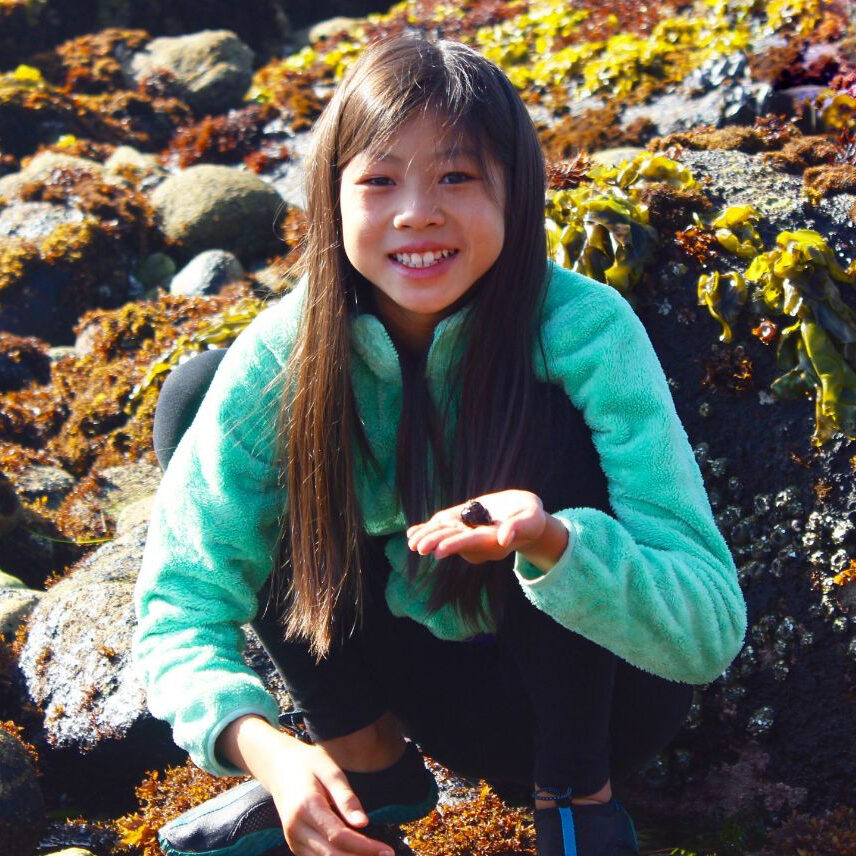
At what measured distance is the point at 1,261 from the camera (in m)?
5.98

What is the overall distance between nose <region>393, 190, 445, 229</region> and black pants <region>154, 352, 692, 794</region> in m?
0.43

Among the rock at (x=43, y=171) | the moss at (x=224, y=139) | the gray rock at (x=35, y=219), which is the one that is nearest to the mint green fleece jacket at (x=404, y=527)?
the gray rock at (x=35, y=219)

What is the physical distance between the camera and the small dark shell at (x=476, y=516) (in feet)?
6.14

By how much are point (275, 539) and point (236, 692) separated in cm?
40

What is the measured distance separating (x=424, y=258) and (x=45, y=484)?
9.51ft

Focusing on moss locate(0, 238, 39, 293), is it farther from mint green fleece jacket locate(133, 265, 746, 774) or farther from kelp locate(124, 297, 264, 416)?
mint green fleece jacket locate(133, 265, 746, 774)

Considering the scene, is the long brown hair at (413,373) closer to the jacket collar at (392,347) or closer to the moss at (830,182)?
the jacket collar at (392,347)

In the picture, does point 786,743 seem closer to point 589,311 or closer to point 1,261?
point 589,311

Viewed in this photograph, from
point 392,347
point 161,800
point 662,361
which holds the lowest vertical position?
point 161,800

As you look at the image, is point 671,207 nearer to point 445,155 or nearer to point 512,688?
point 445,155

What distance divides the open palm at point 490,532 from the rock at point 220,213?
15.0 ft

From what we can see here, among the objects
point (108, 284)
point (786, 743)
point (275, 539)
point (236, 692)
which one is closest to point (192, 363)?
point (275, 539)

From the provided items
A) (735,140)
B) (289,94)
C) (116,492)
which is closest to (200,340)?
(116,492)

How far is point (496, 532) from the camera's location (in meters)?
1.83
